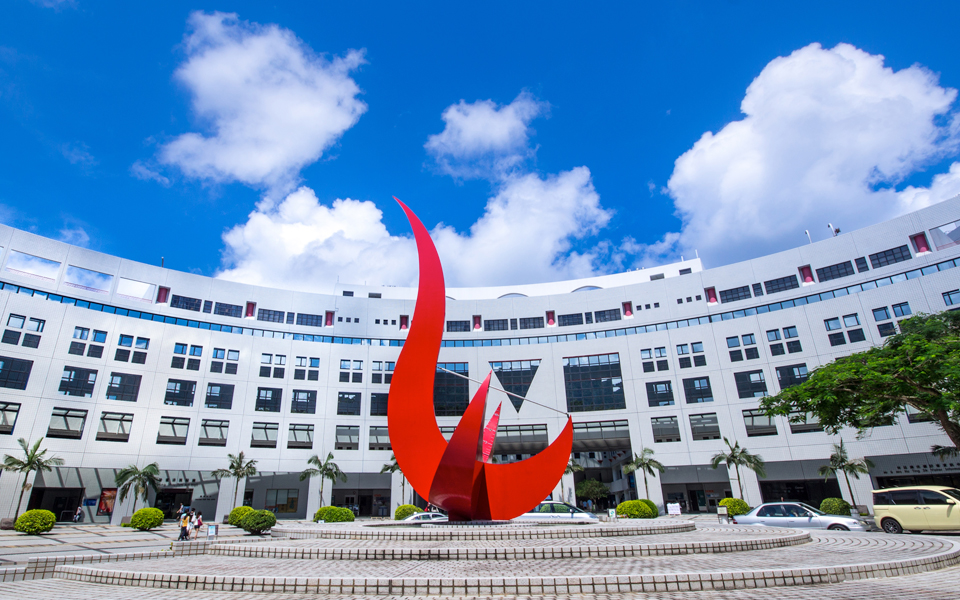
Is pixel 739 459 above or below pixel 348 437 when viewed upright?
below

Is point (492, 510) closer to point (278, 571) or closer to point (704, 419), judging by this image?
point (278, 571)

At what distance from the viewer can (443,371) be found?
38406 mm

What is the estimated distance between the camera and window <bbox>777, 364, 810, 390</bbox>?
128 ft

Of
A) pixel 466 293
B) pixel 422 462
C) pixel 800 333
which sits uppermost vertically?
pixel 466 293

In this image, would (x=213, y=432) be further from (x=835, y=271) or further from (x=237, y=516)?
(x=835, y=271)

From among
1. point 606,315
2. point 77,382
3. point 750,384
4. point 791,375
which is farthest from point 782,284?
point 77,382

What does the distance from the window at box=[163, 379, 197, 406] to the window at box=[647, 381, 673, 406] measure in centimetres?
3810

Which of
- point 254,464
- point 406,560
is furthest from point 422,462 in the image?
point 254,464

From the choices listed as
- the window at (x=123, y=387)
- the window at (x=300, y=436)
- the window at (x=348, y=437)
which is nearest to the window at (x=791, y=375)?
the window at (x=348, y=437)

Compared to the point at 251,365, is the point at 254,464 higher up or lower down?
lower down

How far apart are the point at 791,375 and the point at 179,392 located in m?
48.6

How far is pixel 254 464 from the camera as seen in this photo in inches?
1651

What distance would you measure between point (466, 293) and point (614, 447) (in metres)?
24.5

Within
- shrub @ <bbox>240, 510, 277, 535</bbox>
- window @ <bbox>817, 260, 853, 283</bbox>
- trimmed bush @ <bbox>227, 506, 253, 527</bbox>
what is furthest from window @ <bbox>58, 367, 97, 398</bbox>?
window @ <bbox>817, 260, 853, 283</bbox>
